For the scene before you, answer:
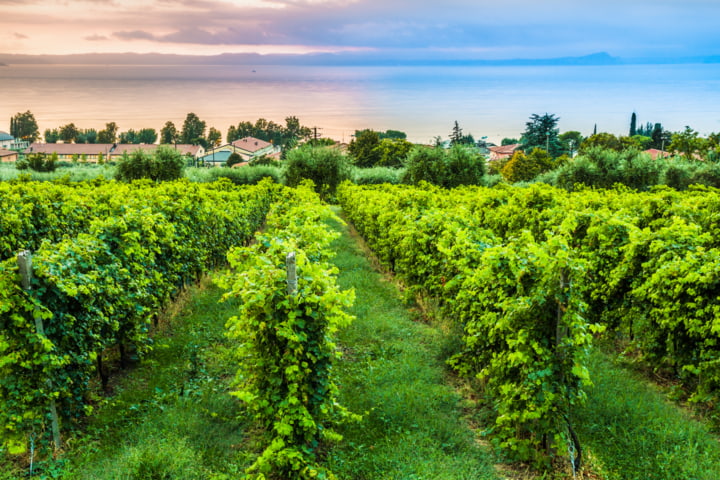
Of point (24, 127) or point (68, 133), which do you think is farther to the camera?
point (24, 127)

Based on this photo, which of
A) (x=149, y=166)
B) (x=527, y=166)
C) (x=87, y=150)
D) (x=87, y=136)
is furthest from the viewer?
(x=87, y=136)

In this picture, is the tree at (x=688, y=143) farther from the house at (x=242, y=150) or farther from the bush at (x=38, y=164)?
the house at (x=242, y=150)

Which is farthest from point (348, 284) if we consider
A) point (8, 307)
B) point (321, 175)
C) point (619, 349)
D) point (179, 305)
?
point (321, 175)

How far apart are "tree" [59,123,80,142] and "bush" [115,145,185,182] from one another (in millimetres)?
109217

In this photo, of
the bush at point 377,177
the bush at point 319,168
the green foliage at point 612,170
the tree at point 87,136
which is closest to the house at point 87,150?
the tree at point 87,136

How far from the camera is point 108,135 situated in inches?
5074

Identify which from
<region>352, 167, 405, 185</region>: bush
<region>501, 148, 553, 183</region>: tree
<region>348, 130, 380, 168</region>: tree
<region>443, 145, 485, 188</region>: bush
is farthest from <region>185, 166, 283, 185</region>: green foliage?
<region>348, 130, 380, 168</region>: tree

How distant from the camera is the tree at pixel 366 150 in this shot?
7594 centimetres

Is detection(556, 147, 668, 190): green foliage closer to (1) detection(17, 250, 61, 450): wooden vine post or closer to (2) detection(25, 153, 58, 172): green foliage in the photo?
(1) detection(17, 250, 61, 450): wooden vine post

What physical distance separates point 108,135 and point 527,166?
360ft

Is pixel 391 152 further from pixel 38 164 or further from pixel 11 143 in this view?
pixel 11 143

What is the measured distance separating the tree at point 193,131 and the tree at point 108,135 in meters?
16.5

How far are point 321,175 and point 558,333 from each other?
119 ft

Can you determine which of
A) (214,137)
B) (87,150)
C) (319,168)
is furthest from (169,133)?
(319,168)
